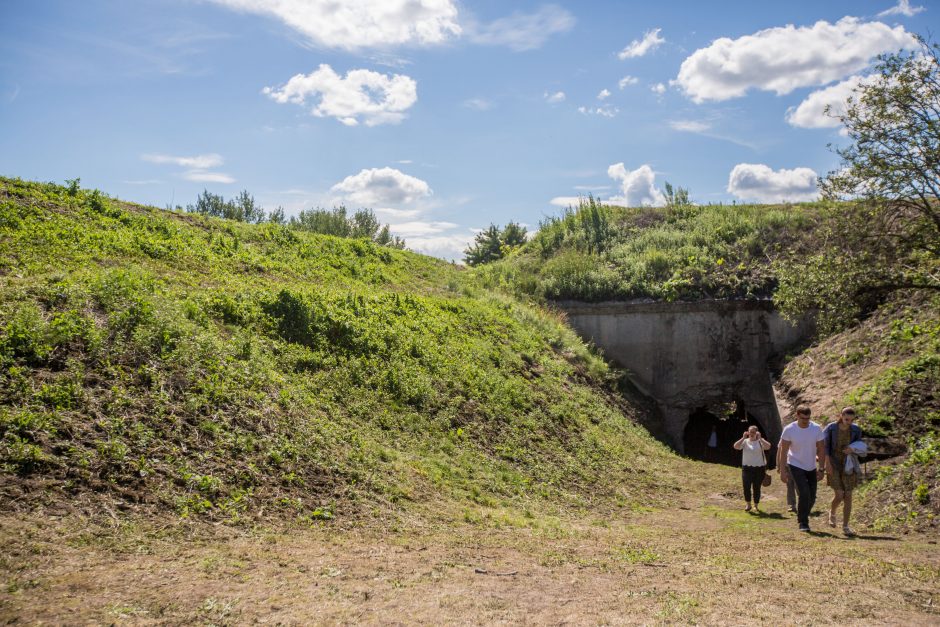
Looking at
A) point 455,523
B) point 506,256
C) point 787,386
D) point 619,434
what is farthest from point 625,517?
point 506,256

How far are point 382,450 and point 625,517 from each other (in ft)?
14.3

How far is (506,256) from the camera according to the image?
31.2m

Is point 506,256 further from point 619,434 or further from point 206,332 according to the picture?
point 206,332

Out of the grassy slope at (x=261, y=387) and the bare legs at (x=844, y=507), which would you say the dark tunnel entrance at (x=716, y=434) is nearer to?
the grassy slope at (x=261, y=387)

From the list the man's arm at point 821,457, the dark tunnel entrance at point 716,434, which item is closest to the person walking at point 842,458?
the man's arm at point 821,457

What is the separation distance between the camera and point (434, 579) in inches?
257

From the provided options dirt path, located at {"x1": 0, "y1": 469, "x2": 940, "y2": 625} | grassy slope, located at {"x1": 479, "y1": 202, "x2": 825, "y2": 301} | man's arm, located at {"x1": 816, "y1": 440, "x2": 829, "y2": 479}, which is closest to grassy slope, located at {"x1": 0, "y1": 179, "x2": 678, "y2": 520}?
dirt path, located at {"x1": 0, "y1": 469, "x2": 940, "y2": 625}

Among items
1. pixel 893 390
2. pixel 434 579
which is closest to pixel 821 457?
pixel 893 390

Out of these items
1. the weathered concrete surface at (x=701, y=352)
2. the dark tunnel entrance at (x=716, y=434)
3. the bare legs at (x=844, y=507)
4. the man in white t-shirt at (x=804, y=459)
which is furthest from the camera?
the dark tunnel entrance at (x=716, y=434)

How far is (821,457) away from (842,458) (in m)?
0.42

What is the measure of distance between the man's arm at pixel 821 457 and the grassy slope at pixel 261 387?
366 cm

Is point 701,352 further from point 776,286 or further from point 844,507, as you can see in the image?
point 844,507

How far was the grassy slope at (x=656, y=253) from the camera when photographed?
920 inches

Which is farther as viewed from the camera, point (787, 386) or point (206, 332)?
point (787, 386)
